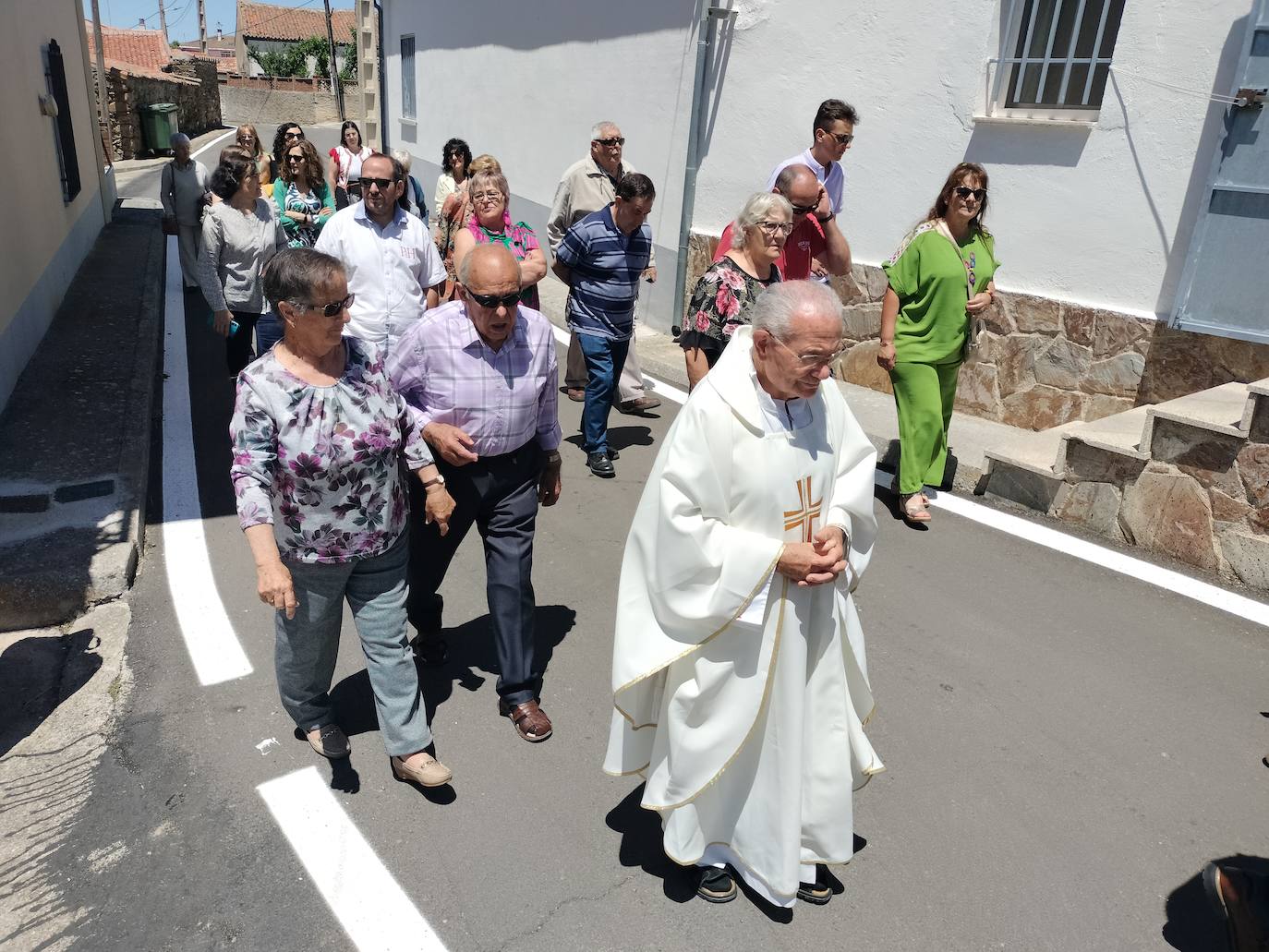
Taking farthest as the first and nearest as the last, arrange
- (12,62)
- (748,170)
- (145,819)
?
(748,170) < (12,62) < (145,819)

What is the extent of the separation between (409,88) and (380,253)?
1750 centimetres

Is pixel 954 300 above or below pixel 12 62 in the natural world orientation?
below

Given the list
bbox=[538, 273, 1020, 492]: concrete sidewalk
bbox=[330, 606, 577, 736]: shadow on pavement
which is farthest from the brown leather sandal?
bbox=[538, 273, 1020, 492]: concrete sidewalk

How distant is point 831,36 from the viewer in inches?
315

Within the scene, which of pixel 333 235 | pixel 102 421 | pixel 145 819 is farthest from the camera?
pixel 102 421

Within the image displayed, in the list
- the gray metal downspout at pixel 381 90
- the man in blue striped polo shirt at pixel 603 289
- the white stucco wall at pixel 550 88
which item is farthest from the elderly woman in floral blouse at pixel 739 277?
the gray metal downspout at pixel 381 90

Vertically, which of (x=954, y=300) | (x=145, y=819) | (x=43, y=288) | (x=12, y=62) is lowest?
(x=145, y=819)

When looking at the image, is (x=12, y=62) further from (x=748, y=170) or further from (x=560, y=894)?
(x=560, y=894)

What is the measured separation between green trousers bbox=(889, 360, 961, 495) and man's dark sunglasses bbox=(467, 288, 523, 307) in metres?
3.01

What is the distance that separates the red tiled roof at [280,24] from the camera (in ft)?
226

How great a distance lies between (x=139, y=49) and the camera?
49.9 meters

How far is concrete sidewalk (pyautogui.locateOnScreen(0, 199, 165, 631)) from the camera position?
4.18m

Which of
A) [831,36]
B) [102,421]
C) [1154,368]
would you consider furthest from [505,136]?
[1154,368]

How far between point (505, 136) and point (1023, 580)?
1222 centimetres
